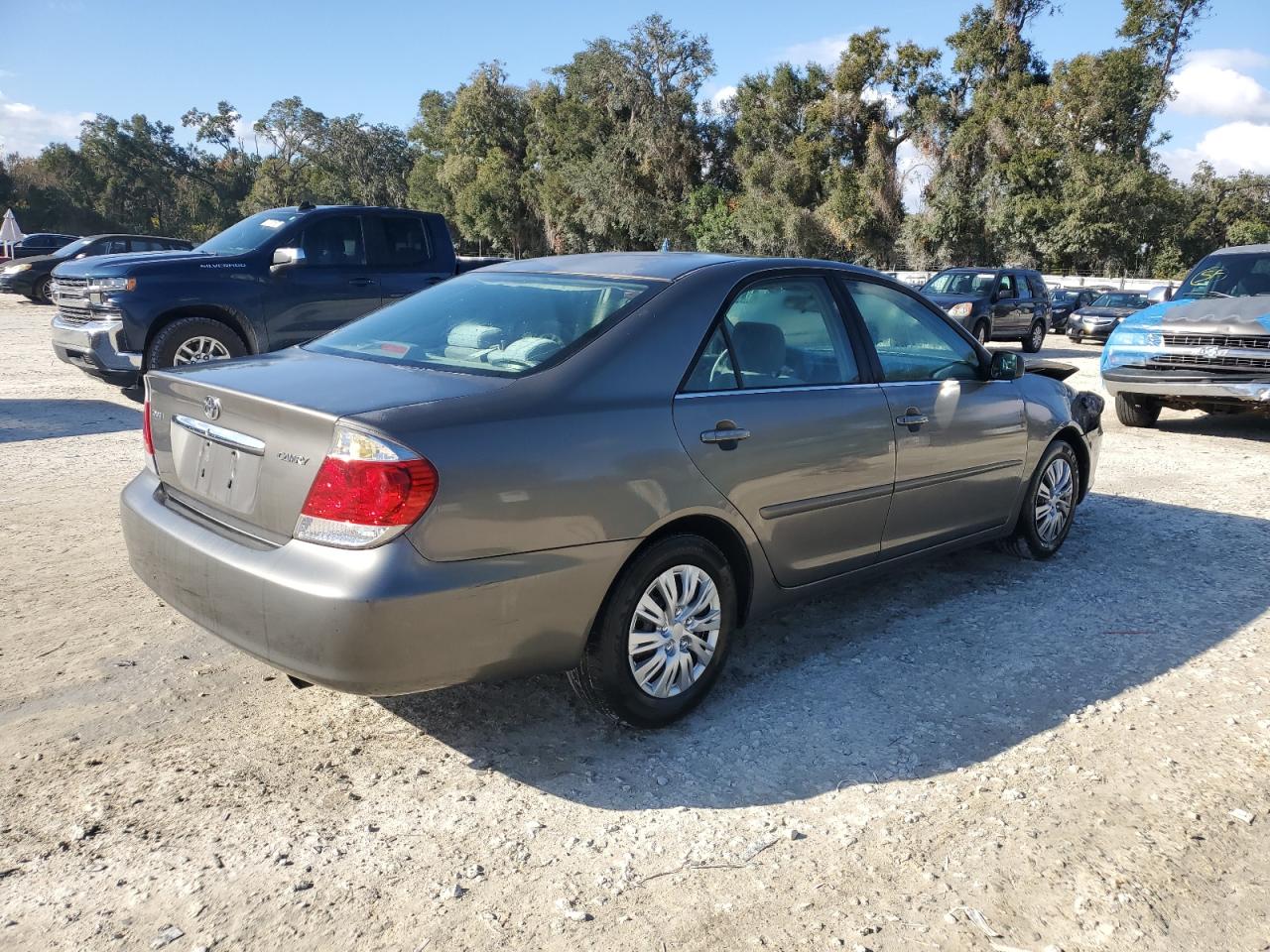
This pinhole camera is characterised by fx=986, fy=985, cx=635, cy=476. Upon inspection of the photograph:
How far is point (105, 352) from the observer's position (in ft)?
28.9

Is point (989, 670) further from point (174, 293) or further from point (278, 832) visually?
point (174, 293)

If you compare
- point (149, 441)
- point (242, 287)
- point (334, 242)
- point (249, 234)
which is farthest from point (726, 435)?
point (249, 234)

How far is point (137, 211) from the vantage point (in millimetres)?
74250

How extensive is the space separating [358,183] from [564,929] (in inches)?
3476

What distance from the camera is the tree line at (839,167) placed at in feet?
127

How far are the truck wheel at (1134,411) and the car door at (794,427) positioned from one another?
7290 mm

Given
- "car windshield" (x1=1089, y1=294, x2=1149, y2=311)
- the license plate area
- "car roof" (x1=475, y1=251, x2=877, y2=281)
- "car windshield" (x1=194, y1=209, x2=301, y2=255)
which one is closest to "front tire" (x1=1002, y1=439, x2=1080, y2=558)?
"car roof" (x1=475, y1=251, x2=877, y2=281)

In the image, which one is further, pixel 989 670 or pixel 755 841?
pixel 989 670

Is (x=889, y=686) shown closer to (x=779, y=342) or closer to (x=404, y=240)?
(x=779, y=342)

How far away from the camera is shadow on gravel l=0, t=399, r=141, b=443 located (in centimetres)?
815

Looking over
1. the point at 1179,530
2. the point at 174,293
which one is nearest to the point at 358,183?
the point at 174,293

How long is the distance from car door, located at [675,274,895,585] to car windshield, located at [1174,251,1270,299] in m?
7.41

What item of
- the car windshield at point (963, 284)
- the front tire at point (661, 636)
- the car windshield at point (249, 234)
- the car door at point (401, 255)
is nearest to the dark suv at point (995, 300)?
the car windshield at point (963, 284)

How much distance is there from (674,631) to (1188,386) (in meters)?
7.67
